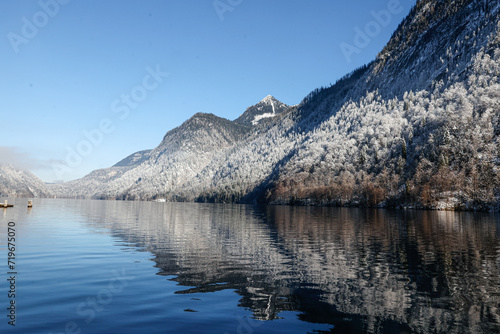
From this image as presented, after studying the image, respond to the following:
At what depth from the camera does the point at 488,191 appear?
148 m

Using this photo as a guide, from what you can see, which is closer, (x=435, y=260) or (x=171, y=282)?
(x=171, y=282)

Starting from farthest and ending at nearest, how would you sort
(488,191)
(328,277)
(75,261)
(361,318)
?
1. (488,191)
2. (75,261)
3. (328,277)
4. (361,318)

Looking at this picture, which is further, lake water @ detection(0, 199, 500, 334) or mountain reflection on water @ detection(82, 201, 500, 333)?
mountain reflection on water @ detection(82, 201, 500, 333)

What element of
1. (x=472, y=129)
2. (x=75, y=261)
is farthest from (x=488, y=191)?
(x=75, y=261)

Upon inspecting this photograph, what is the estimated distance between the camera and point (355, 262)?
31062 millimetres

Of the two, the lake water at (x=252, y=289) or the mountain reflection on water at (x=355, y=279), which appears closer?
the lake water at (x=252, y=289)

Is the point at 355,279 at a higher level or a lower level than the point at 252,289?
higher

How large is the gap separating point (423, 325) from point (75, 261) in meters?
28.6

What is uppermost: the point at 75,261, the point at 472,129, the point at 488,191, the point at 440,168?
the point at 472,129

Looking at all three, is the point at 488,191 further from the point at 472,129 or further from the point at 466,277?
the point at 466,277

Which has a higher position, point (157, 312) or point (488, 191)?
point (488, 191)

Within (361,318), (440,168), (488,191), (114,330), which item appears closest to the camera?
(114,330)

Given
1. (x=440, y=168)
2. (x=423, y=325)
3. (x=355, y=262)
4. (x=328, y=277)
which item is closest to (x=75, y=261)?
(x=328, y=277)

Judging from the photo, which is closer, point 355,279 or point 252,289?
point 252,289
